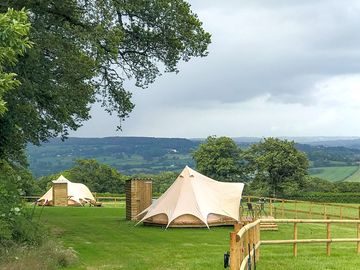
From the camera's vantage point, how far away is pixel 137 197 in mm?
31266

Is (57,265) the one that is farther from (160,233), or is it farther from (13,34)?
(160,233)

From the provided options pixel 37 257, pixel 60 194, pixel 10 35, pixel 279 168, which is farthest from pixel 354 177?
pixel 10 35

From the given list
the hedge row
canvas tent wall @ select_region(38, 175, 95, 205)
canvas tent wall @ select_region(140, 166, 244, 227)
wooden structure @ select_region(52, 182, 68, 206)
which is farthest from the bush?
the hedge row

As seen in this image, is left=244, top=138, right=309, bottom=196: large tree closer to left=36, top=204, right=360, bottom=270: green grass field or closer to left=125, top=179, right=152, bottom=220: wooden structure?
left=125, top=179, right=152, bottom=220: wooden structure

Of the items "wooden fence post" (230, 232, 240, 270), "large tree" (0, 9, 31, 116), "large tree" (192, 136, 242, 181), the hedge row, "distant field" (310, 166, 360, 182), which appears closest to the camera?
"large tree" (0, 9, 31, 116)

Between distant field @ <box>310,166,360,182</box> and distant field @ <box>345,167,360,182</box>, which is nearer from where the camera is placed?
distant field @ <box>345,167,360,182</box>

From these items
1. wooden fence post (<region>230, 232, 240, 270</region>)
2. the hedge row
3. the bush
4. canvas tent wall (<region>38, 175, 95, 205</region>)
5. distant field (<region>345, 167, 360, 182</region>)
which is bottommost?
distant field (<region>345, 167, 360, 182</region>)

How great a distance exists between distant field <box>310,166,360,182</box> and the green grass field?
335 ft

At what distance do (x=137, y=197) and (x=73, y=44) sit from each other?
1597cm

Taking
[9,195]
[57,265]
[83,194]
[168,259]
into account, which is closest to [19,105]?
[9,195]

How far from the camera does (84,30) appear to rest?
16656 mm

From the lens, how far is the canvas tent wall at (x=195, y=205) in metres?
26.9

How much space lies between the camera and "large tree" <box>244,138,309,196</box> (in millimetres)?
76062

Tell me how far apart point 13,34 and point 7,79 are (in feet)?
2.15
